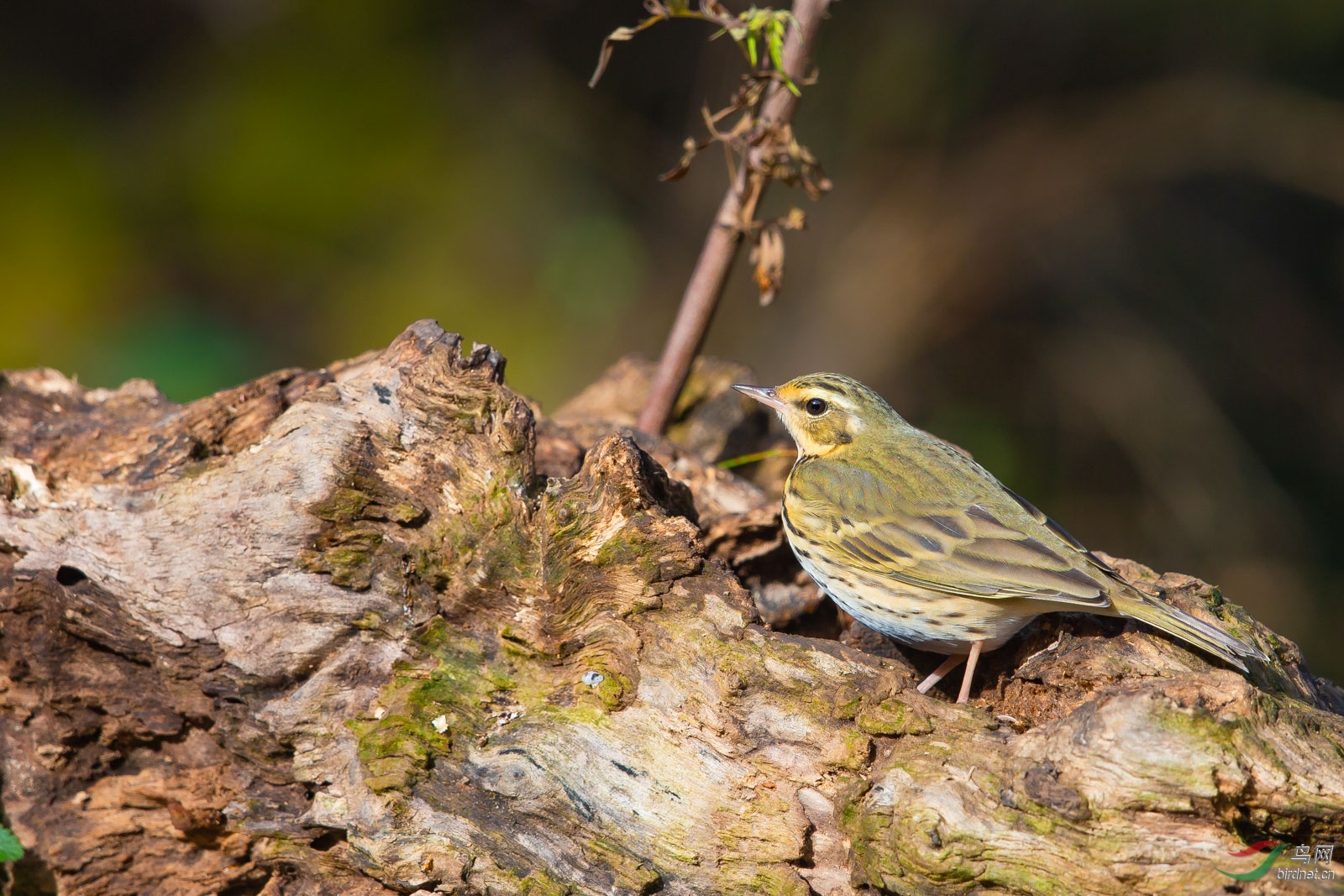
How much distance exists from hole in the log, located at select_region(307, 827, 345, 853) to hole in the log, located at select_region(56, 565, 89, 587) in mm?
1120

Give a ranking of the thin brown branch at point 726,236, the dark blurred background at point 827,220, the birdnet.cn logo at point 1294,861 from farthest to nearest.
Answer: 1. the dark blurred background at point 827,220
2. the thin brown branch at point 726,236
3. the birdnet.cn logo at point 1294,861

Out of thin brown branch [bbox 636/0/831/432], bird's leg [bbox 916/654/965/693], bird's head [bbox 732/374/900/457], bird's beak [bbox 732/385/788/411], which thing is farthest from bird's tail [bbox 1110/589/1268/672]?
thin brown branch [bbox 636/0/831/432]

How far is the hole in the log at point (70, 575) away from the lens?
3.35m

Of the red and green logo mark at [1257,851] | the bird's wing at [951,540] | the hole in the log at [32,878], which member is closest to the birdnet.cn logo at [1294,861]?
Answer: the red and green logo mark at [1257,851]

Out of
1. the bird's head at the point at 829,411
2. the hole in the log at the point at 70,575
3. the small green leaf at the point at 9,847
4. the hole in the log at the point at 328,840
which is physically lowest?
the hole in the log at the point at 328,840

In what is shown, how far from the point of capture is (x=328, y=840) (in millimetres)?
3201

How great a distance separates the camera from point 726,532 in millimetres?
4164

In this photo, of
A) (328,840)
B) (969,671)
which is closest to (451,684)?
(328,840)

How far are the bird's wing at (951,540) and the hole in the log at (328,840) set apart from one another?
1842 millimetres

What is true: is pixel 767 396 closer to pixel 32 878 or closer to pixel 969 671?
pixel 969 671

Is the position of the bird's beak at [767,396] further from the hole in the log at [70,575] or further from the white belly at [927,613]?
the hole in the log at [70,575]

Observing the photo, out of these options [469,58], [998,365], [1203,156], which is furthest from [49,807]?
[1203,156]

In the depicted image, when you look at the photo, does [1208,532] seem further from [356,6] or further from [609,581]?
[356,6]

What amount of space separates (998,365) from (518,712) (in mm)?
6600
